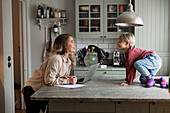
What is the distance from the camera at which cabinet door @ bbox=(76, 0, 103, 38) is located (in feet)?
14.8

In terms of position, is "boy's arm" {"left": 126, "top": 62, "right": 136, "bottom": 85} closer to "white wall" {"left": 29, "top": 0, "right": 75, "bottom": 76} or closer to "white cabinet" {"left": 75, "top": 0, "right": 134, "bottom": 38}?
"white cabinet" {"left": 75, "top": 0, "right": 134, "bottom": 38}

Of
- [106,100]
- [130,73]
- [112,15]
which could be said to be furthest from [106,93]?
[112,15]

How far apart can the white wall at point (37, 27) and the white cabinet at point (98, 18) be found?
0.34 meters

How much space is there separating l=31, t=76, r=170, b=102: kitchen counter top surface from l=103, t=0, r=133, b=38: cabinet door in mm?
2184

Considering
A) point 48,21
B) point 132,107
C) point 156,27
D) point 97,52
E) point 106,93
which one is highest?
point 48,21

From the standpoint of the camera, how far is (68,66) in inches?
108

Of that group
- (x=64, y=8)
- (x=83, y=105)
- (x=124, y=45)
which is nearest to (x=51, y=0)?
(x=64, y=8)

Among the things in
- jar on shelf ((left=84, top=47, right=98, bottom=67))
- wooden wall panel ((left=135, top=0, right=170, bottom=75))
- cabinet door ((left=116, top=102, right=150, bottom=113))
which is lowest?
A: cabinet door ((left=116, top=102, right=150, bottom=113))

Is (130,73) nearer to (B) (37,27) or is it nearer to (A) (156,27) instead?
(A) (156,27)

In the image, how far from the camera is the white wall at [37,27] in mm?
4820

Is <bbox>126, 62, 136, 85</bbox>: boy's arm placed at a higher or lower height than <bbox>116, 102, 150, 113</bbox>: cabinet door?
higher

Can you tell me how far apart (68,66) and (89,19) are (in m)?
2.03

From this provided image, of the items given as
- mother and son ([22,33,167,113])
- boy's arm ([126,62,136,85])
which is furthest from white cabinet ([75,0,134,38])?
boy's arm ([126,62,136,85])

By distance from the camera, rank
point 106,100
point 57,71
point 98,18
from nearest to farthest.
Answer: point 106,100 → point 57,71 → point 98,18
